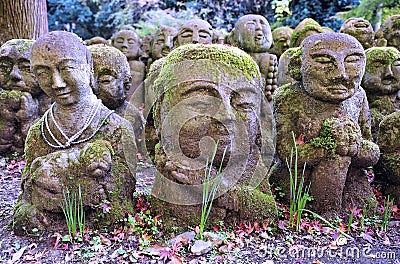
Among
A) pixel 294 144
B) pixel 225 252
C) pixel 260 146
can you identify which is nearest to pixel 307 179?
pixel 294 144

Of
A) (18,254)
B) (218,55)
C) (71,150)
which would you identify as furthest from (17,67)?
(218,55)

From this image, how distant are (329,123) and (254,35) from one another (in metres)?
3.56

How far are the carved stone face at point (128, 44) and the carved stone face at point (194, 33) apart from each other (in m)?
1.54

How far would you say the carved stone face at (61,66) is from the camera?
3.05 meters

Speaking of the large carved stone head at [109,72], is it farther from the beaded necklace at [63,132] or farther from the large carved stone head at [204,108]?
the large carved stone head at [204,108]

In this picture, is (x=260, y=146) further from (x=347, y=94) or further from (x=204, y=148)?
(x=347, y=94)

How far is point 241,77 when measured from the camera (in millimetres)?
3064

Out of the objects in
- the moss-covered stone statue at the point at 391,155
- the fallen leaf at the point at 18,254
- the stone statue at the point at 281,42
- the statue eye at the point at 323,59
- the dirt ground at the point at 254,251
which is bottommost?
the fallen leaf at the point at 18,254

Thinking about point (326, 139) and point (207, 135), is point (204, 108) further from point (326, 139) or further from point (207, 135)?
point (326, 139)

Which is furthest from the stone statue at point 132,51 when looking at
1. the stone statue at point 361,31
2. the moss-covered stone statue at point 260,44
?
the stone statue at point 361,31

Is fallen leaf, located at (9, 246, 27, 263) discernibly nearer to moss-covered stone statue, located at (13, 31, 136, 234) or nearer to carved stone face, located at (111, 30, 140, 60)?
moss-covered stone statue, located at (13, 31, 136, 234)

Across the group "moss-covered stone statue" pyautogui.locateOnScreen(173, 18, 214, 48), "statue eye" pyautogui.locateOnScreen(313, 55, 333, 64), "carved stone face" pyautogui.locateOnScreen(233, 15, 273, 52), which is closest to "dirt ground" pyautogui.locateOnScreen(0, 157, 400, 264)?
"statue eye" pyautogui.locateOnScreen(313, 55, 333, 64)

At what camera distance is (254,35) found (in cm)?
671

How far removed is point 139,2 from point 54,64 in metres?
12.8
